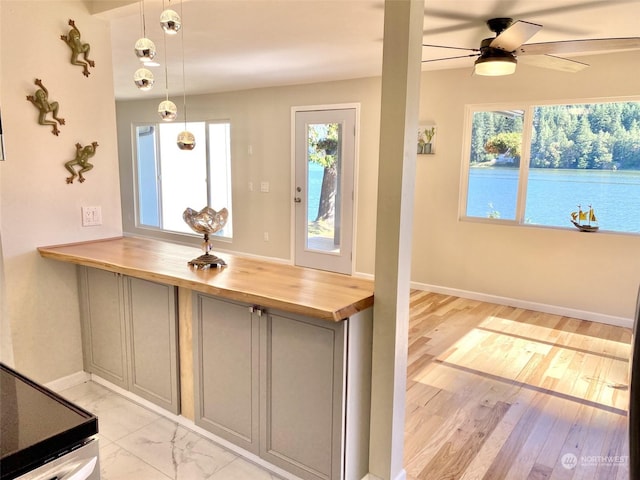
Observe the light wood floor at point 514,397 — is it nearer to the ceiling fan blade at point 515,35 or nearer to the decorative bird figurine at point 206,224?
the decorative bird figurine at point 206,224

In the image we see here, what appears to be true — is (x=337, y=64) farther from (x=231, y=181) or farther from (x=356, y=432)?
(x=356, y=432)

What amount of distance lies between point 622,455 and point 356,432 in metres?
1.50

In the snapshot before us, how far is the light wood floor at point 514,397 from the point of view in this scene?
2.26 metres

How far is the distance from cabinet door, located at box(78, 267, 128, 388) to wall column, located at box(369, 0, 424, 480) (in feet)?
5.21

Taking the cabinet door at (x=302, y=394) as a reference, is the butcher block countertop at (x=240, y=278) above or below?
above

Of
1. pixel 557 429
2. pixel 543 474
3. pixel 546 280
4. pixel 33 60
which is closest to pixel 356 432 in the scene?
pixel 543 474

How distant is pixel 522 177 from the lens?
14.7ft

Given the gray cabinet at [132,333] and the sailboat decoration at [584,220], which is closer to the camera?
the gray cabinet at [132,333]

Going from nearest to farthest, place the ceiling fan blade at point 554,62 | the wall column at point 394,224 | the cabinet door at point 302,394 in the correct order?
the wall column at point 394,224 < the cabinet door at point 302,394 < the ceiling fan blade at point 554,62

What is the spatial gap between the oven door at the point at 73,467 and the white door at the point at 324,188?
4752mm

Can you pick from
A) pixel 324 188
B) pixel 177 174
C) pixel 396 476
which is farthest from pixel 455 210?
pixel 177 174

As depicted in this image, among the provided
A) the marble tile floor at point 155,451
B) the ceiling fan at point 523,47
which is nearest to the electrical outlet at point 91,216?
the marble tile floor at point 155,451

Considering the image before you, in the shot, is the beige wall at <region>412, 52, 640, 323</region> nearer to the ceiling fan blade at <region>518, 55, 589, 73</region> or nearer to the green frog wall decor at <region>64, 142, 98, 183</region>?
the ceiling fan blade at <region>518, 55, 589, 73</region>

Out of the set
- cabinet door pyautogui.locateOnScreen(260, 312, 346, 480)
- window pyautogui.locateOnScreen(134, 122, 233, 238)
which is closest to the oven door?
cabinet door pyautogui.locateOnScreen(260, 312, 346, 480)
